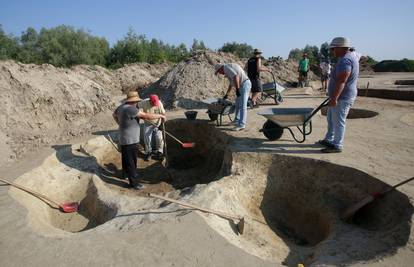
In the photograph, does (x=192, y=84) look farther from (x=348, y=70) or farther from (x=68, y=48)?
(x=68, y=48)

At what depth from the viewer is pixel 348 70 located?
16.1 ft

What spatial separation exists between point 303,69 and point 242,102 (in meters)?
9.15

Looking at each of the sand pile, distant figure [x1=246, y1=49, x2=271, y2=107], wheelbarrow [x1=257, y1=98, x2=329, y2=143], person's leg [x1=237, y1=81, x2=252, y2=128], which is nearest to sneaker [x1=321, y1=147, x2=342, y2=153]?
wheelbarrow [x1=257, y1=98, x2=329, y2=143]

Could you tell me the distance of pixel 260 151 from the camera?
579cm

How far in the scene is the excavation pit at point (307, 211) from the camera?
3.66 metres

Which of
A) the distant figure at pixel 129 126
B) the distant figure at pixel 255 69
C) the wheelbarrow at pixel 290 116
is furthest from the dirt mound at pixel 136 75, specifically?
the wheelbarrow at pixel 290 116

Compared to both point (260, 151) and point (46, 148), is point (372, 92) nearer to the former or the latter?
point (260, 151)

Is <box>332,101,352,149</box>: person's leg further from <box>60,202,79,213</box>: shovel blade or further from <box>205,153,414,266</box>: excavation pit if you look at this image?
<box>60,202,79,213</box>: shovel blade

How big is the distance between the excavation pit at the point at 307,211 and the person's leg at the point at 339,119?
59 centimetres

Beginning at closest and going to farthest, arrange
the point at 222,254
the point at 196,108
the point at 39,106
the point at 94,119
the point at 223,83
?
the point at 222,254 < the point at 39,106 < the point at 94,119 < the point at 196,108 < the point at 223,83

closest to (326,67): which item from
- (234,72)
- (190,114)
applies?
(190,114)

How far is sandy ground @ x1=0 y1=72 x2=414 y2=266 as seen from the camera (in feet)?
10.6

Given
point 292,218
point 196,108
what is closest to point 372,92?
point 196,108

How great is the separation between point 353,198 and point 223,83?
29.8ft
